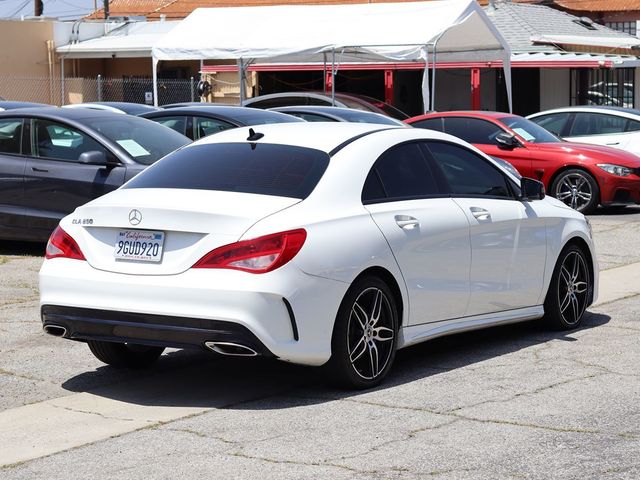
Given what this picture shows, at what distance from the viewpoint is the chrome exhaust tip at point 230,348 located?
632cm

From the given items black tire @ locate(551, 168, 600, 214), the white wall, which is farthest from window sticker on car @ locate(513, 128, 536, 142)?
the white wall

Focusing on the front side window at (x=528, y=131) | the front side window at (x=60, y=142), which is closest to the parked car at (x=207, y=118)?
the front side window at (x=60, y=142)

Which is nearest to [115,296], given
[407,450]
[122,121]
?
Result: [407,450]

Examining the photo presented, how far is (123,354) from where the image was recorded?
7543 millimetres

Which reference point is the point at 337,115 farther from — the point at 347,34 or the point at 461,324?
the point at 461,324

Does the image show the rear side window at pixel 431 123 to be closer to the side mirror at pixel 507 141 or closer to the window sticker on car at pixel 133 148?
the side mirror at pixel 507 141

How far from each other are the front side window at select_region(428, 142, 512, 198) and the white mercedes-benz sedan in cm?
1

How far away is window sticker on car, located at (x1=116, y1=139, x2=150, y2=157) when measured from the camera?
39.8 feet

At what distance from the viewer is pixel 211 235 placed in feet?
21.1

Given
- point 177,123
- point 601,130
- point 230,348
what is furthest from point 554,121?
point 230,348

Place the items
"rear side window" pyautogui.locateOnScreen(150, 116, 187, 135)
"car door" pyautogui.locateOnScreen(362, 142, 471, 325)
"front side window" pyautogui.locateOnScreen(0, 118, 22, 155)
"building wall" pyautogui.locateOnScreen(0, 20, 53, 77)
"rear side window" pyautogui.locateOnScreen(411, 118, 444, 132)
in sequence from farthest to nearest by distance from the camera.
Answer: "building wall" pyautogui.locateOnScreen(0, 20, 53, 77) < "rear side window" pyautogui.locateOnScreen(411, 118, 444, 132) < "rear side window" pyautogui.locateOnScreen(150, 116, 187, 135) < "front side window" pyautogui.locateOnScreen(0, 118, 22, 155) < "car door" pyautogui.locateOnScreen(362, 142, 471, 325)

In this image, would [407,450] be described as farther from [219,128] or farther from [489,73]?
[489,73]

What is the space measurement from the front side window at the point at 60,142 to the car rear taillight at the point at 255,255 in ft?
19.6

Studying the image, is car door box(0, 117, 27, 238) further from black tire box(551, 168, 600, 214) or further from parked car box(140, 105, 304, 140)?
black tire box(551, 168, 600, 214)
